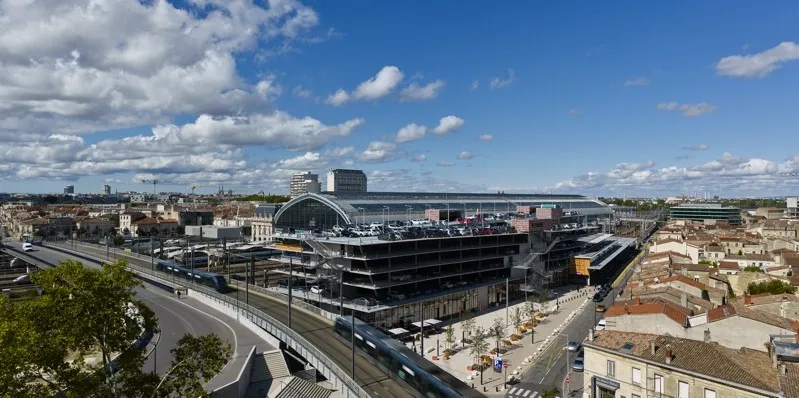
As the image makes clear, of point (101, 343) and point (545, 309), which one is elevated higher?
point (101, 343)

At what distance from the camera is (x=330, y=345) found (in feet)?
135

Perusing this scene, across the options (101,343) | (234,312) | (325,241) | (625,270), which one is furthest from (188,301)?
(625,270)

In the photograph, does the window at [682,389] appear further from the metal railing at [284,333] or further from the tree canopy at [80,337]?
the tree canopy at [80,337]

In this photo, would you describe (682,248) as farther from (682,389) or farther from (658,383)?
(682,389)

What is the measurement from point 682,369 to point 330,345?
27011mm

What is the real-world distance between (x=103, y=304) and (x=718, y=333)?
44.3 metres

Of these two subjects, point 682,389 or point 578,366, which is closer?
point 682,389

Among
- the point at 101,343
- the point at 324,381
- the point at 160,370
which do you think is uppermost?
the point at 101,343

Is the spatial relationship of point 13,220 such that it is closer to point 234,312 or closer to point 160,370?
point 234,312

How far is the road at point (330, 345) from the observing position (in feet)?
109

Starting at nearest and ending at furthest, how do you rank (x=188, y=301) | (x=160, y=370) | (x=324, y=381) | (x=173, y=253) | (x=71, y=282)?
(x=71, y=282) → (x=160, y=370) → (x=324, y=381) → (x=188, y=301) → (x=173, y=253)

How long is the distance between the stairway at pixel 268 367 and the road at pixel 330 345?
9.92 feet

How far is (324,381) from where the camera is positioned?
48188 millimetres

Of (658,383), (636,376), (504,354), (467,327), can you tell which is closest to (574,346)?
(504,354)
